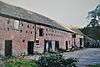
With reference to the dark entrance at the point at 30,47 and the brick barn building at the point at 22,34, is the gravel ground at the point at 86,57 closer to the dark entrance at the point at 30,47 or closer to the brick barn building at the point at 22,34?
the brick barn building at the point at 22,34

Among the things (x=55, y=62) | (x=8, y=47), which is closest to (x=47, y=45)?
(x=8, y=47)

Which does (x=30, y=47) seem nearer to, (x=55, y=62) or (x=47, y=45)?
(x=47, y=45)

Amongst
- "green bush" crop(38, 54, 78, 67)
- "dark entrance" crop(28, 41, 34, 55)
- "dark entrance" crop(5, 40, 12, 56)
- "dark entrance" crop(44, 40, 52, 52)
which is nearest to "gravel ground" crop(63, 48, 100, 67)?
"dark entrance" crop(44, 40, 52, 52)

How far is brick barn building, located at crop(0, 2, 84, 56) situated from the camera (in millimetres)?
23219

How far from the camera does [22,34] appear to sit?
26.4m

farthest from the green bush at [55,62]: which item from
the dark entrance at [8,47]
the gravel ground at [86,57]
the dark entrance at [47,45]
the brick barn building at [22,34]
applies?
the dark entrance at [47,45]

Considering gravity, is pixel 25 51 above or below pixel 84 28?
below

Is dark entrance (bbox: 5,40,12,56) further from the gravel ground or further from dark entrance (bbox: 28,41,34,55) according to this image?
the gravel ground

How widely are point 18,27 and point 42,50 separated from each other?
278 inches

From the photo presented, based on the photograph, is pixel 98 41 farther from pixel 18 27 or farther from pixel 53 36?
pixel 18 27

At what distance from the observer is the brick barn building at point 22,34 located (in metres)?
23.2

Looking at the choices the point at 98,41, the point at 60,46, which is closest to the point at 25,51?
the point at 60,46

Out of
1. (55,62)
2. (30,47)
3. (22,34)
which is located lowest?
(55,62)

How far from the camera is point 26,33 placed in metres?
27.4
